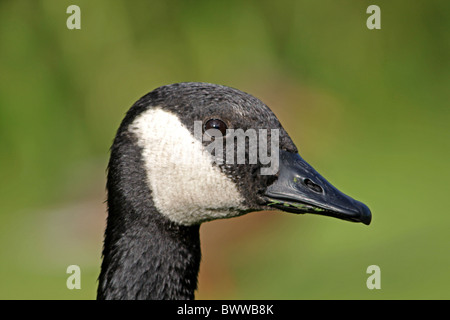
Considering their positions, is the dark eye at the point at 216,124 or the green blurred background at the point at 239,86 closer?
the dark eye at the point at 216,124

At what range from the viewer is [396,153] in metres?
5.56

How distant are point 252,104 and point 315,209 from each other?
440 millimetres

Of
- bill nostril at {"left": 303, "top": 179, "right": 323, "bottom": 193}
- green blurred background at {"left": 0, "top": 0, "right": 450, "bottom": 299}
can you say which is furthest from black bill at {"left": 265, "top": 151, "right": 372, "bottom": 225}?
Result: green blurred background at {"left": 0, "top": 0, "right": 450, "bottom": 299}

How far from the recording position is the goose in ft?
6.53

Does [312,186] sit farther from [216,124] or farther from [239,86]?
[239,86]

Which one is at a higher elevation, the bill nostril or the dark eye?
the dark eye

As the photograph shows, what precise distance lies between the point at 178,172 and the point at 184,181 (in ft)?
0.13

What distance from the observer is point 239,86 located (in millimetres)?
5688

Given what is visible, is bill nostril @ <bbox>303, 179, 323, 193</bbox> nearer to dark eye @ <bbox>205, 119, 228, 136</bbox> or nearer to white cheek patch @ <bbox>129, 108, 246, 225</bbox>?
white cheek patch @ <bbox>129, 108, 246, 225</bbox>

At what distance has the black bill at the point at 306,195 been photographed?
1.96 meters

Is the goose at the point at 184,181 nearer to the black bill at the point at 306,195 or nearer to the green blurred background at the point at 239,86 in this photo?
the black bill at the point at 306,195

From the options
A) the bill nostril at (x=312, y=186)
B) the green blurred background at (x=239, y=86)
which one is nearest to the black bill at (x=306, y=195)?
the bill nostril at (x=312, y=186)

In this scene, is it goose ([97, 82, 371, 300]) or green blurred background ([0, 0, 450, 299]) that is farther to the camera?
green blurred background ([0, 0, 450, 299])

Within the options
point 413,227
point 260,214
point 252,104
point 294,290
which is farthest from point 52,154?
point 252,104
